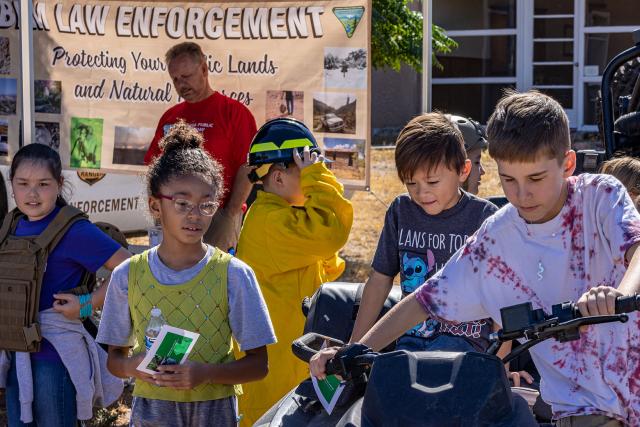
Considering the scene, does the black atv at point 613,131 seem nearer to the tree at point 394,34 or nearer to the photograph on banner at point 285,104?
the photograph on banner at point 285,104

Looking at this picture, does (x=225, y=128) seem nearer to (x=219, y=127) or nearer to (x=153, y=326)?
(x=219, y=127)

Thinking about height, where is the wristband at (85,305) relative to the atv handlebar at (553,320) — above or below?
below

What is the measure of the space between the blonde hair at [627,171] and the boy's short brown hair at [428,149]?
3.00ft

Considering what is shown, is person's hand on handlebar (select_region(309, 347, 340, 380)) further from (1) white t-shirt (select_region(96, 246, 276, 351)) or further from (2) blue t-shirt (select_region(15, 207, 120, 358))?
(2) blue t-shirt (select_region(15, 207, 120, 358))

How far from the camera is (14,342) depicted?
434cm

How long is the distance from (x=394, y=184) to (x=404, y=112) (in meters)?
8.34

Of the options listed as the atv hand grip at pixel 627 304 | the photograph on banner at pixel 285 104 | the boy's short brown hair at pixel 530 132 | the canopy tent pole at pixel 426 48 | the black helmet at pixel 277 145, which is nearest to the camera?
the atv hand grip at pixel 627 304

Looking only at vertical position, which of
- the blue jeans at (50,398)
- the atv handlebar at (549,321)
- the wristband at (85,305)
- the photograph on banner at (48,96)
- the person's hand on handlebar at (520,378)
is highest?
the photograph on banner at (48,96)

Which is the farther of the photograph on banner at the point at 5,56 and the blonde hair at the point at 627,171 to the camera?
the photograph on banner at the point at 5,56

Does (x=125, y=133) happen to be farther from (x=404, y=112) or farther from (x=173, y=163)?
(x=404, y=112)

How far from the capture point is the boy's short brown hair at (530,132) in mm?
2541

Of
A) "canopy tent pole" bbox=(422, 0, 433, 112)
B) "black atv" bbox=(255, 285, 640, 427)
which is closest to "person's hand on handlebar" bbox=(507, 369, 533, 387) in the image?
"black atv" bbox=(255, 285, 640, 427)

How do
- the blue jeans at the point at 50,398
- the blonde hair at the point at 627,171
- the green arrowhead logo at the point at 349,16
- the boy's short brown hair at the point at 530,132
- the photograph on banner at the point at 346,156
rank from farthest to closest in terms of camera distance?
the photograph on banner at the point at 346,156
the green arrowhead logo at the point at 349,16
the blue jeans at the point at 50,398
the blonde hair at the point at 627,171
the boy's short brown hair at the point at 530,132

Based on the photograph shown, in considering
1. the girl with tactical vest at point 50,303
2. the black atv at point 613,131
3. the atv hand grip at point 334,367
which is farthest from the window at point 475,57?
the atv hand grip at point 334,367
